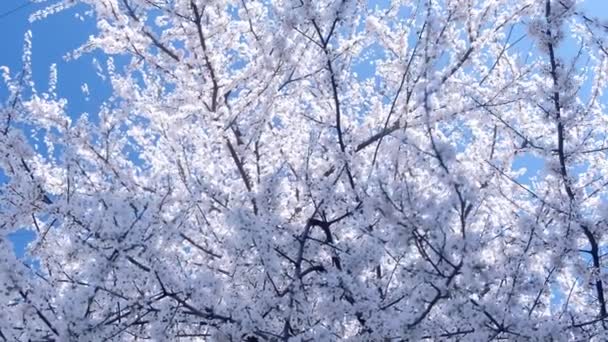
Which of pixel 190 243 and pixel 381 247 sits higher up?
pixel 190 243

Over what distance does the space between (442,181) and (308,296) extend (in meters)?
1.20

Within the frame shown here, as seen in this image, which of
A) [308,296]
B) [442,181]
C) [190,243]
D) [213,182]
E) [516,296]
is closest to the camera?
[442,181]

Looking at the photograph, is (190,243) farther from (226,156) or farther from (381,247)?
(381,247)

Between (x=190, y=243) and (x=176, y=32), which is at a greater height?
(x=176, y=32)

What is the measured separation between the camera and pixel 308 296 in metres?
4.73

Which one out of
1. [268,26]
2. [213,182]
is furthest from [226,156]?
[268,26]

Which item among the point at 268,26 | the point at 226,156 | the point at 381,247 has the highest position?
the point at 268,26

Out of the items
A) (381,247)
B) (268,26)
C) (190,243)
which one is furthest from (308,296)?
(268,26)

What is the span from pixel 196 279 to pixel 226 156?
183 centimetres

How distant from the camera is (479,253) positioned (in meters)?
4.37

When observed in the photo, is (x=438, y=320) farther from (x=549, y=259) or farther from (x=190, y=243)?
(x=190, y=243)

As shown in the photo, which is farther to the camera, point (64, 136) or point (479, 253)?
point (64, 136)

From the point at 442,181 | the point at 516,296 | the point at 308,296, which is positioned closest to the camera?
the point at 442,181

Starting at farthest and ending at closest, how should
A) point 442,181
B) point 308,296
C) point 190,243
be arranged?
1. point 190,243
2. point 308,296
3. point 442,181
